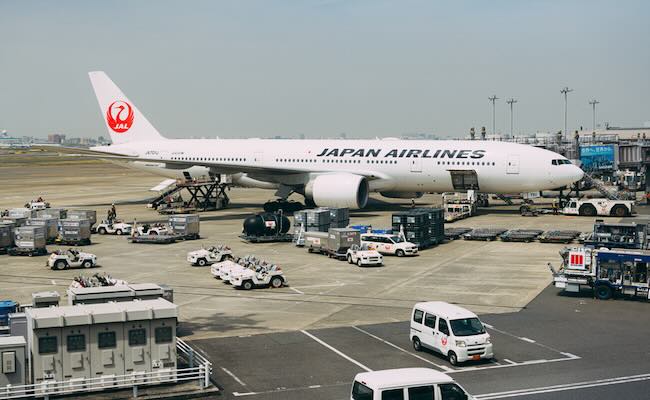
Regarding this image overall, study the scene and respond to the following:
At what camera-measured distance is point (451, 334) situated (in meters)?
25.6

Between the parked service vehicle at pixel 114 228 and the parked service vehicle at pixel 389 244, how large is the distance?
1944 cm

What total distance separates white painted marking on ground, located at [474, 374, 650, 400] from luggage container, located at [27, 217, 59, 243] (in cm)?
3998

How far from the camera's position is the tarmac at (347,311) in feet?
80.8

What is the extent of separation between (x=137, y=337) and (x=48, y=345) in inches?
98.2

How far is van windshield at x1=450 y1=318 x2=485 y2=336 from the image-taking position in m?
25.8

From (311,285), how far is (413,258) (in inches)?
399

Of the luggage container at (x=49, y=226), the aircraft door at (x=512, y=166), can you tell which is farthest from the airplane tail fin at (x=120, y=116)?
the aircraft door at (x=512, y=166)

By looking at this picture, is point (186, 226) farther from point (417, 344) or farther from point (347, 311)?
point (417, 344)

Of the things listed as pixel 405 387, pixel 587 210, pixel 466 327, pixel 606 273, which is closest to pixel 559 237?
pixel 606 273

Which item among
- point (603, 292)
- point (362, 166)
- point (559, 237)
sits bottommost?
point (603, 292)

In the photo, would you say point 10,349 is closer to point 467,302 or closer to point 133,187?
point 467,302

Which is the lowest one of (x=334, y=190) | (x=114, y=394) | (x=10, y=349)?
(x=114, y=394)

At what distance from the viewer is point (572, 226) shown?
59094mm

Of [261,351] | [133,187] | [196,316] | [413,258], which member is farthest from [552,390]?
[133,187]
